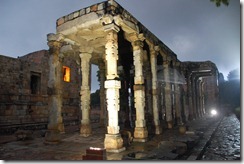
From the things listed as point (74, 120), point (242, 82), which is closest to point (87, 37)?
point (242, 82)

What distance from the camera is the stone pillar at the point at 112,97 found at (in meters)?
5.87

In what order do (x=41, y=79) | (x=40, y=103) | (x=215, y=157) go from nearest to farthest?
1. (x=215, y=157)
2. (x=40, y=103)
3. (x=41, y=79)

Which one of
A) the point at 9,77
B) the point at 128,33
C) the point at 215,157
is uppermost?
the point at 128,33

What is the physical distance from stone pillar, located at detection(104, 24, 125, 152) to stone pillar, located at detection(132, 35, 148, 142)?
1.65 meters

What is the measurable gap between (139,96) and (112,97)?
208 cm

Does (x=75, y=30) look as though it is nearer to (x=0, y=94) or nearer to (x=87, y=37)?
(x=87, y=37)

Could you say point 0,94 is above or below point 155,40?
below

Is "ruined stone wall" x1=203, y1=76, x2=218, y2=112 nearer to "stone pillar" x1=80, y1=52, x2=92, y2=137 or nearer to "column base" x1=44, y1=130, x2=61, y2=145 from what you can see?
"stone pillar" x1=80, y1=52, x2=92, y2=137

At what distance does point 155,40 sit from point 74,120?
1008 centimetres

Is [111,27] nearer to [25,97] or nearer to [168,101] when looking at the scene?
[168,101]

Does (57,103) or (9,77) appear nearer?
(57,103)

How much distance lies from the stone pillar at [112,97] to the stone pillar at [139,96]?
5.42 ft

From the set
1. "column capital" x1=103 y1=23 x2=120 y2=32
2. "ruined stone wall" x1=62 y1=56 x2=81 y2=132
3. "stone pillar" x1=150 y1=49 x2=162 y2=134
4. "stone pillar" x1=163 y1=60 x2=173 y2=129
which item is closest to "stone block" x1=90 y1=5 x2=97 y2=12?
"column capital" x1=103 y1=23 x2=120 y2=32

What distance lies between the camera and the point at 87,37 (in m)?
8.83
